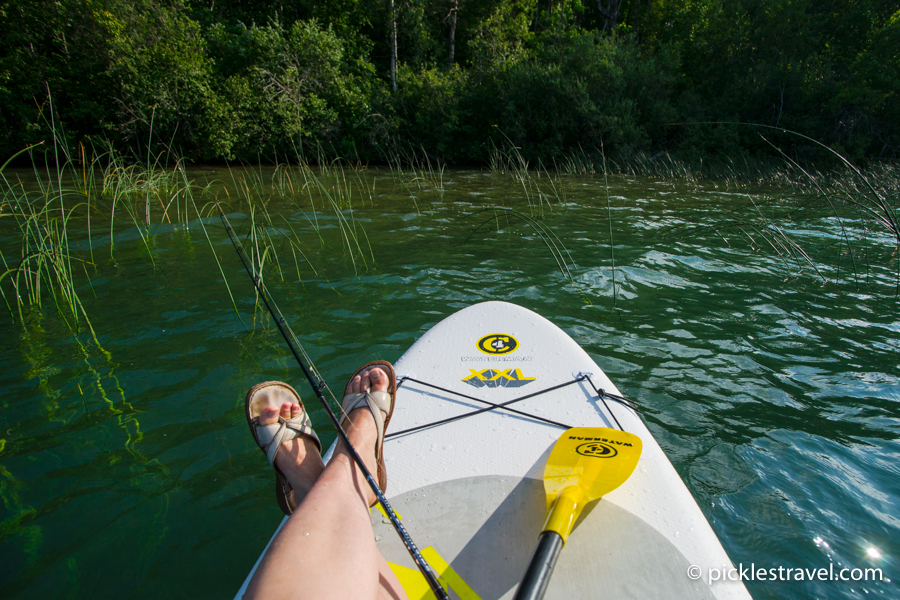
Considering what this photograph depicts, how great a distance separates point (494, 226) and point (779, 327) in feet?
12.2

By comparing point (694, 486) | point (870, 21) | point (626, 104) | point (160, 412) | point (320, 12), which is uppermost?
point (320, 12)

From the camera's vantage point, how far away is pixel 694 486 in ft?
6.49

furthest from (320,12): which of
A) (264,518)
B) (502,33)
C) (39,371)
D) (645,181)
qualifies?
(264,518)

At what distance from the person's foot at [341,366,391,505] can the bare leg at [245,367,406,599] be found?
0.03 meters

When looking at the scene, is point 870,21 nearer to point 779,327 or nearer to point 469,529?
point 779,327

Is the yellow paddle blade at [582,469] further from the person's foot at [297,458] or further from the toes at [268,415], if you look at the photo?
the toes at [268,415]

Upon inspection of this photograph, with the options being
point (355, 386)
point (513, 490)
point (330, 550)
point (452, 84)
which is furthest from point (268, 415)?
point (452, 84)

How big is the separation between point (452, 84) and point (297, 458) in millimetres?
17005

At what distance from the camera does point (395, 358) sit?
295 centimetres

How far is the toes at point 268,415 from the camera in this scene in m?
1.81

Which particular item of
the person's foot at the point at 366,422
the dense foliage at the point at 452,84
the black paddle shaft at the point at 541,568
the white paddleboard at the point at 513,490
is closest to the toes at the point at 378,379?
the person's foot at the point at 366,422

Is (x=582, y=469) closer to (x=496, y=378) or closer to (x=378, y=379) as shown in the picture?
(x=496, y=378)

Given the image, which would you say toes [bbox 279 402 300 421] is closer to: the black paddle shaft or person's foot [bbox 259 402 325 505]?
person's foot [bbox 259 402 325 505]

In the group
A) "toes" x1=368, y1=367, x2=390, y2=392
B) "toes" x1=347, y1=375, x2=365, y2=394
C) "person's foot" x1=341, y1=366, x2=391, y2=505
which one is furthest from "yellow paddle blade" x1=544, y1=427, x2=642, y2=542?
"toes" x1=347, y1=375, x2=365, y2=394
